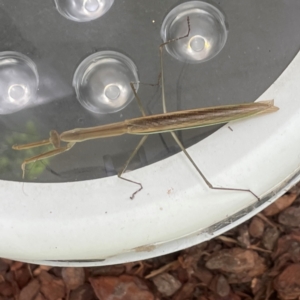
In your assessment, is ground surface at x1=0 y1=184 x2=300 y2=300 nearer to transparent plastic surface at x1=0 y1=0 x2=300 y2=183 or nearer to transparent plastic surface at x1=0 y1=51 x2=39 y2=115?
transparent plastic surface at x1=0 y1=0 x2=300 y2=183

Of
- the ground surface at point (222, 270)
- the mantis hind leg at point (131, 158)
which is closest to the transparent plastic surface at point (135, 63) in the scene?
the mantis hind leg at point (131, 158)

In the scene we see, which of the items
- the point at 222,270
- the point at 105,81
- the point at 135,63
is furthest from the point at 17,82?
the point at 222,270

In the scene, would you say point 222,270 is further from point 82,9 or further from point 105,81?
point 82,9

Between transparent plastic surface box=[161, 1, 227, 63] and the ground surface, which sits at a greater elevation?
transparent plastic surface box=[161, 1, 227, 63]

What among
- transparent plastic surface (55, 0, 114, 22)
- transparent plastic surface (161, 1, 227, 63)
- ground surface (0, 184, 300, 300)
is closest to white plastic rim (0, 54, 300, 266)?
transparent plastic surface (161, 1, 227, 63)

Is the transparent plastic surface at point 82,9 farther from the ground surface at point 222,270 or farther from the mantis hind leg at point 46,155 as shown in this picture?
the ground surface at point 222,270
